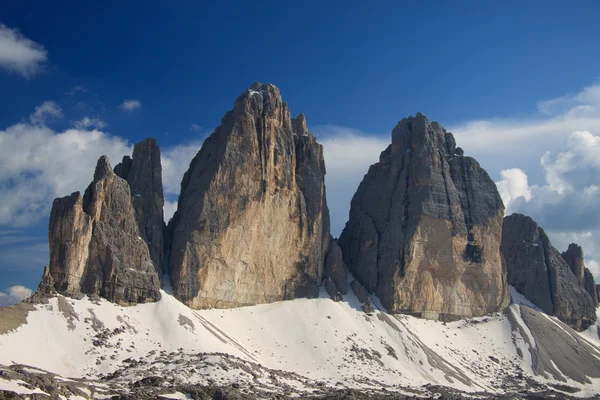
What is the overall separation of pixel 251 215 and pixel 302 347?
1835 cm

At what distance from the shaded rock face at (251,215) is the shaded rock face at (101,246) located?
6.08m

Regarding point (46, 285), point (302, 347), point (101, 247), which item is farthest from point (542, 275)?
point (46, 285)

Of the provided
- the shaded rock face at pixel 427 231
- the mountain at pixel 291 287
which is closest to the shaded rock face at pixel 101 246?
the mountain at pixel 291 287

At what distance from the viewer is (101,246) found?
2741 inches

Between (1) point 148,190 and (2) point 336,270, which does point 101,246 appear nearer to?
(1) point 148,190

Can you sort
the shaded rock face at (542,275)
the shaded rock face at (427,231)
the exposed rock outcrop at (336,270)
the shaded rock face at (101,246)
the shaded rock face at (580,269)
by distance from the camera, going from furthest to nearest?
the shaded rock face at (580,269), the shaded rock face at (542,275), the shaded rock face at (427,231), the exposed rock outcrop at (336,270), the shaded rock face at (101,246)

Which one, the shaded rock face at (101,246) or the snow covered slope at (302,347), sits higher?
the shaded rock face at (101,246)

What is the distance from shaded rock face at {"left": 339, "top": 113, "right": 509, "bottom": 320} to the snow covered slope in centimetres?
399

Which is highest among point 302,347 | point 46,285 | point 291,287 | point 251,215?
point 251,215

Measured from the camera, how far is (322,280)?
303 ft

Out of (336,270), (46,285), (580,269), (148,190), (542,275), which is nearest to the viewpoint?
(46,285)

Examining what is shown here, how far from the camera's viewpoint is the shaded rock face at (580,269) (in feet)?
386

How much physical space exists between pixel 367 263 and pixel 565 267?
41.2m

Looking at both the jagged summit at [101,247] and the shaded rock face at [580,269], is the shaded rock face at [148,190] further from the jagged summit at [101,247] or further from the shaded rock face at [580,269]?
the shaded rock face at [580,269]
